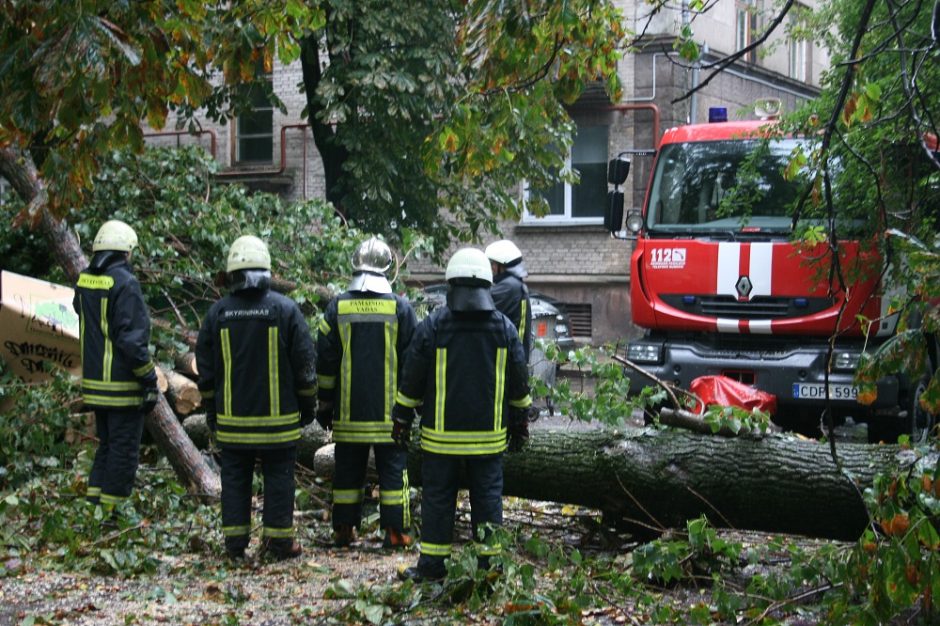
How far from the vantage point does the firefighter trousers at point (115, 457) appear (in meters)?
7.27

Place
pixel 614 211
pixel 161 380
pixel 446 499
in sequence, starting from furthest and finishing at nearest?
pixel 614 211 → pixel 161 380 → pixel 446 499

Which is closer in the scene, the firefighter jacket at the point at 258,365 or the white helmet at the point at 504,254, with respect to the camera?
the firefighter jacket at the point at 258,365

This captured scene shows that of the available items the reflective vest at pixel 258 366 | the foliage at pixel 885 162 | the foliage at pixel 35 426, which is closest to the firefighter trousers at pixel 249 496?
the reflective vest at pixel 258 366

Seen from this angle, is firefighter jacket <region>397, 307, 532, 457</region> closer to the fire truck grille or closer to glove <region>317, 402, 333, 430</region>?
glove <region>317, 402, 333, 430</region>

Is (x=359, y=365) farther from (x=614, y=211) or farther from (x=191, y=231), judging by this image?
(x=191, y=231)

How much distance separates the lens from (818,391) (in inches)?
362

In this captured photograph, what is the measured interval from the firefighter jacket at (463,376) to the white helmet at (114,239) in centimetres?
249

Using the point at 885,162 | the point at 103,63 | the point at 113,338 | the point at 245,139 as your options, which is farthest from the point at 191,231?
the point at 245,139

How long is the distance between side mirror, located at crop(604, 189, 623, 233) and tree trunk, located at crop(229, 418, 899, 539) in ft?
12.6

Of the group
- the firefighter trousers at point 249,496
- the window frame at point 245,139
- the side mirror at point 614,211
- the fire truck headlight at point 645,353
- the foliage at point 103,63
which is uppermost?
the window frame at point 245,139

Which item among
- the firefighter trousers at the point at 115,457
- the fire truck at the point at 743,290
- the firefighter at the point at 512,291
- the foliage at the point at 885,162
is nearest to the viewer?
the foliage at the point at 885,162

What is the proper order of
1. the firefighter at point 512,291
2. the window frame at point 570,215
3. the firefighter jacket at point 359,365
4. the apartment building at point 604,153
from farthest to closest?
1. the window frame at point 570,215
2. the apartment building at point 604,153
3. the firefighter at point 512,291
4. the firefighter jacket at point 359,365

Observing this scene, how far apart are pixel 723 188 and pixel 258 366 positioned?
4.97 metres

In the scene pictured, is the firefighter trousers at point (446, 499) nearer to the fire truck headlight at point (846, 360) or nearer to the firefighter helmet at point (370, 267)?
the firefighter helmet at point (370, 267)
